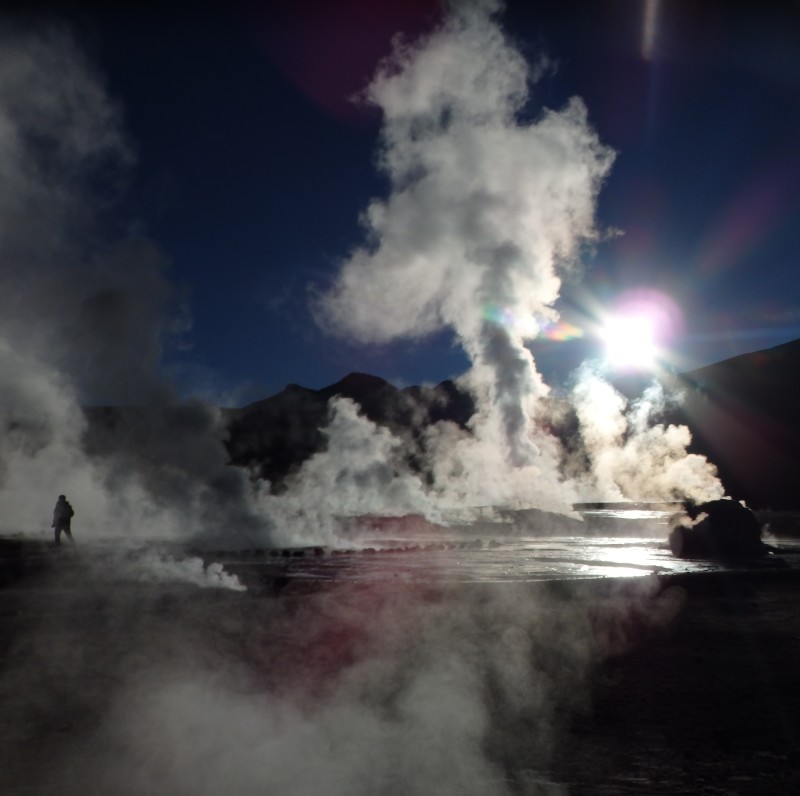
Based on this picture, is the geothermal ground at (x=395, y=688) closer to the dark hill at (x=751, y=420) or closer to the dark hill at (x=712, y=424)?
the dark hill at (x=712, y=424)

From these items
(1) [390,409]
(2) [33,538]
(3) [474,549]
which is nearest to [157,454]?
(2) [33,538]

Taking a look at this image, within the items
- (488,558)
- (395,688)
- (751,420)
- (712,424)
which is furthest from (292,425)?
(395,688)

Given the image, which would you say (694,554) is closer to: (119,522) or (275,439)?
(119,522)

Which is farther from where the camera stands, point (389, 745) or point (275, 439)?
point (275, 439)

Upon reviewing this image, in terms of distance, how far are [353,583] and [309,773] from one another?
10217 mm

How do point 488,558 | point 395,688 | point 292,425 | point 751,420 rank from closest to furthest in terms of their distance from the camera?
point 395,688, point 488,558, point 292,425, point 751,420

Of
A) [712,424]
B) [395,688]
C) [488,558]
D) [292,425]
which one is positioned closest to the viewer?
[395,688]

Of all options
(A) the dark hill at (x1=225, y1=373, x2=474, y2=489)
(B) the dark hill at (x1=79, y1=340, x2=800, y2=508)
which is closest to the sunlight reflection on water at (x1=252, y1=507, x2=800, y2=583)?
(B) the dark hill at (x1=79, y1=340, x2=800, y2=508)

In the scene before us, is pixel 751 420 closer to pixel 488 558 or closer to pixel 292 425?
pixel 292 425

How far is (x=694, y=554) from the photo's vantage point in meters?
23.6

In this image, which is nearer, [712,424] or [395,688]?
[395,688]

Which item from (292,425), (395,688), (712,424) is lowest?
(395,688)

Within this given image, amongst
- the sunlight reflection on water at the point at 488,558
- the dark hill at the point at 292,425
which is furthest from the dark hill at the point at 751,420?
the sunlight reflection on water at the point at 488,558

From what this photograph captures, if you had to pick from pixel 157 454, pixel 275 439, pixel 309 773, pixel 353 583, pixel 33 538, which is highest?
pixel 275 439
